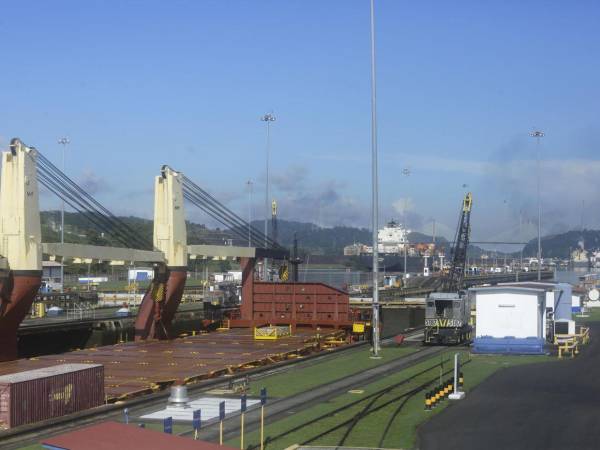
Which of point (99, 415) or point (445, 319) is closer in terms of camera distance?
point (99, 415)

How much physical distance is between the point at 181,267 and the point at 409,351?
17.4 meters

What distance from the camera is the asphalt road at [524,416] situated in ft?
83.3

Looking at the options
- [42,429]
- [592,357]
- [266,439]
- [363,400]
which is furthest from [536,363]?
[42,429]

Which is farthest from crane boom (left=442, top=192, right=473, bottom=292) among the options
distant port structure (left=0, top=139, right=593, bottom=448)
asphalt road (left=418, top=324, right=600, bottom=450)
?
asphalt road (left=418, top=324, right=600, bottom=450)

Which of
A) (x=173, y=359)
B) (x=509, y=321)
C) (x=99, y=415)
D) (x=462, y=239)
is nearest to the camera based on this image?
(x=99, y=415)

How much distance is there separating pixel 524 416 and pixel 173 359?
75.9ft

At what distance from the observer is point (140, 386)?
121ft

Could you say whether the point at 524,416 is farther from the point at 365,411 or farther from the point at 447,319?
the point at 447,319

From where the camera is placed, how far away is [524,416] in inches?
1177

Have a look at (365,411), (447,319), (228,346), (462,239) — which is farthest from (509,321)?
(462,239)

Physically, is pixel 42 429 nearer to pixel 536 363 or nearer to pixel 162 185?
pixel 536 363

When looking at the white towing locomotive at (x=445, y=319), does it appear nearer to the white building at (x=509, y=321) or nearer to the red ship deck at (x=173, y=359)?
the white building at (x=509, y=321)

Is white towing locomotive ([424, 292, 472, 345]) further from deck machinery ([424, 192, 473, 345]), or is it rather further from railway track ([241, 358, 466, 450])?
railway track ([241, 358, 466, 450])

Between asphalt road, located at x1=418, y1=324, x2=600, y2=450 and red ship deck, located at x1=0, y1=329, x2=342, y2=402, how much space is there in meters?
12.8
